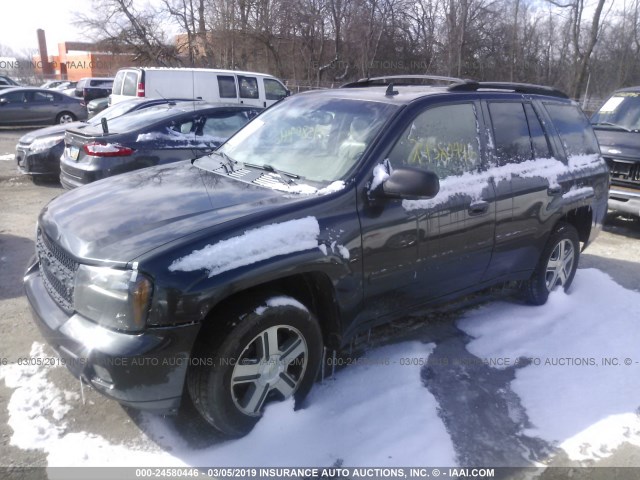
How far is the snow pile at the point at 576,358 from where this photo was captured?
3016mm

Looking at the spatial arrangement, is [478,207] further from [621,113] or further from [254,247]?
[621,113]

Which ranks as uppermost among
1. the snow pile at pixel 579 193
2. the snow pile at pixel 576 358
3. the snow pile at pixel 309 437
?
the snow pile at pixel 579 193

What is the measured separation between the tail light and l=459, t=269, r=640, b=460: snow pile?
4604mm

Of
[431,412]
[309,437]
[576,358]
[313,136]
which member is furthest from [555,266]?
[309,437]

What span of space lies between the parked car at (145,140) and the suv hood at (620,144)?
17.4 ft

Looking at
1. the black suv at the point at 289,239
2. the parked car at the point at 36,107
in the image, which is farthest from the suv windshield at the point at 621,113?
the parked car at the point at 36,107

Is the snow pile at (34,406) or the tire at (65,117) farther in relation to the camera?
the tire at (65,117)

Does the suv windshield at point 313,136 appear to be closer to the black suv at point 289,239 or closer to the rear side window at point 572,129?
the black suv at point 289,239

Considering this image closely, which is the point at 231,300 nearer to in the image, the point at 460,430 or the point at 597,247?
the point at 460,430

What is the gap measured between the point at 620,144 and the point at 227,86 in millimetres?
9711

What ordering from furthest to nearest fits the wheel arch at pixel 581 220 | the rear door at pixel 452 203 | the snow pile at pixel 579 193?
the wheel arch at pixel 581 220 → the snow pile at pixel 579 193 → the rear door at pixel 452 203

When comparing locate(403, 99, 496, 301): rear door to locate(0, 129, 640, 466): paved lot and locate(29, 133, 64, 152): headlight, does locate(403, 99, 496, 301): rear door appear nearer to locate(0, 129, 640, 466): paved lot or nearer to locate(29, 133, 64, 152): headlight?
locate(0, 129, 640, 466): paved lot

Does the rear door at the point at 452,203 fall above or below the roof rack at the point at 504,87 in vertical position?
below

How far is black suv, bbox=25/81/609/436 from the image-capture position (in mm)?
2379
